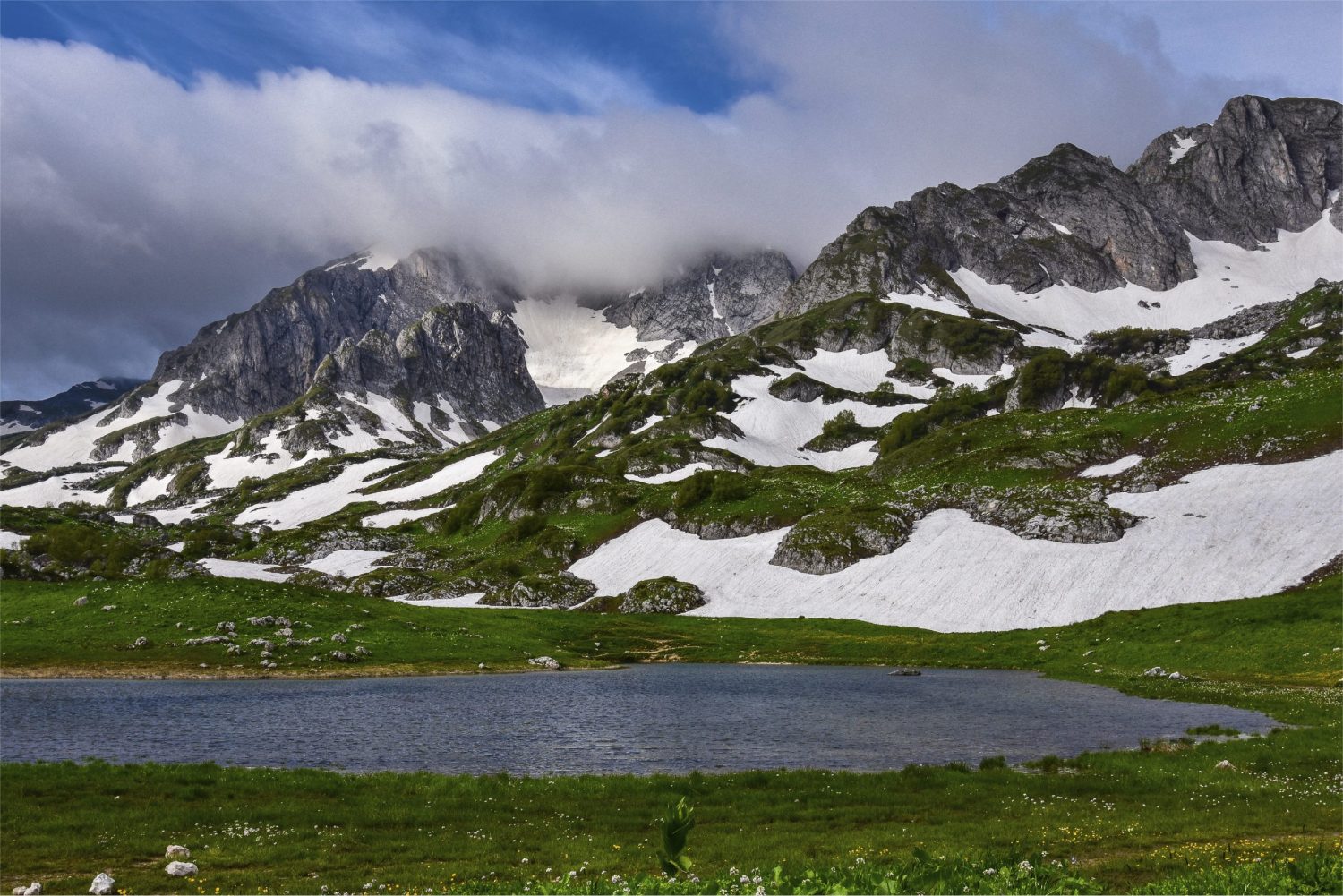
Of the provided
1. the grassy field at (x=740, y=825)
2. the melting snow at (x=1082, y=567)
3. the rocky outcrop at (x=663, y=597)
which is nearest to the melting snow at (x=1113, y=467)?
the melting snow at (x=1082, y=567)

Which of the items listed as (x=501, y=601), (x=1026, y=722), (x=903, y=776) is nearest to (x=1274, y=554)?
(x=1026, y=722)

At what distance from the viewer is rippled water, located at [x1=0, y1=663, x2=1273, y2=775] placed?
37438mm

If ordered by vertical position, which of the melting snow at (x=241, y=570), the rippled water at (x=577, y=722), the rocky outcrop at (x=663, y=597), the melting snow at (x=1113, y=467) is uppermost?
the melting snow at (x=1113, y=467)

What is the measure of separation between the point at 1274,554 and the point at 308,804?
105503 millimetres

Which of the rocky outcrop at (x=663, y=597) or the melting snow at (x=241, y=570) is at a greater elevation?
the melting snow at (x=241, y=570)

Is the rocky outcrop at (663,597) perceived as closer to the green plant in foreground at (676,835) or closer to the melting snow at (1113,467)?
the melting snow at (1113,467)

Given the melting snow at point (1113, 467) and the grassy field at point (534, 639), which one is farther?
the melting snow at point (1113, 467)

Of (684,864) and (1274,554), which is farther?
(1274,554)

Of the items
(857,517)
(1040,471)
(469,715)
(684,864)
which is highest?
(1040,471)

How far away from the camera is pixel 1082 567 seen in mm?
104438

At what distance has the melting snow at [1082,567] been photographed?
9450cm

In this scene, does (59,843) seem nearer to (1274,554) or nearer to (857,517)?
(1274,554)

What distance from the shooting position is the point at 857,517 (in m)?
134

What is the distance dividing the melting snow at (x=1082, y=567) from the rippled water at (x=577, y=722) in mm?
38737
